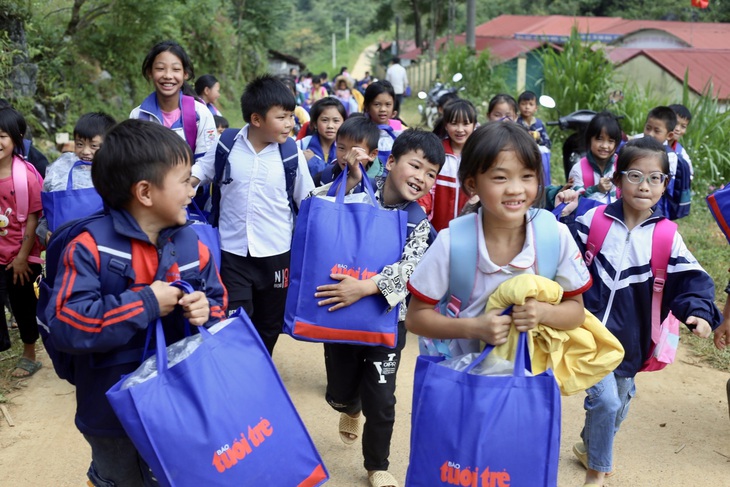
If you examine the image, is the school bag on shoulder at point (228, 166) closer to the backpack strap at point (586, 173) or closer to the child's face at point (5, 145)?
the child's face at point (5, 145)

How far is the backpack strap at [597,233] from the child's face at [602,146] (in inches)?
67.7

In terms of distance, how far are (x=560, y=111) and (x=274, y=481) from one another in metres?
11.1

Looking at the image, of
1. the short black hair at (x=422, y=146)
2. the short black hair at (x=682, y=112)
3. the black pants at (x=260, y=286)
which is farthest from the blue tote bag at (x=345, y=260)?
the short black hair at (x=682, y=112)

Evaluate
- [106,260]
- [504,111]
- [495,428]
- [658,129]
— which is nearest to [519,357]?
[495,428]

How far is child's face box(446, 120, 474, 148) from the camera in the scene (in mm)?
4852

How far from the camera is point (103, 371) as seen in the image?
2303mm

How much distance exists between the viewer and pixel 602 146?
4.84 m

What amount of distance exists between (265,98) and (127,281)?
180 centimetres

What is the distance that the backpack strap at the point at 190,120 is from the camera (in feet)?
14.5

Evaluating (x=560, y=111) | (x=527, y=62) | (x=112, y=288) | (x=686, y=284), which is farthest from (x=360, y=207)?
(x=527, y=62)

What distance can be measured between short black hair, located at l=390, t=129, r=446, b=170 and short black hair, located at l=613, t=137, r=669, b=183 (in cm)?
84

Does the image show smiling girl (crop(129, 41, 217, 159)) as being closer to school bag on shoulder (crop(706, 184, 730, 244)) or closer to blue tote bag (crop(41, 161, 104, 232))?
blue tote bag (crop(41, 161, 104, 232))

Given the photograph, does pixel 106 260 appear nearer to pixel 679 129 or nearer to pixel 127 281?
pixel 127 281

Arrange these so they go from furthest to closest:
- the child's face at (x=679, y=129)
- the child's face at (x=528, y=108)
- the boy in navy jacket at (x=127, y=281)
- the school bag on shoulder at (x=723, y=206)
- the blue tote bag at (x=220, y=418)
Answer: the child's face at (x=528, y=108)
the child's face at (x=679, y=129)
the school bag on shoulder at (x=723, y=206)
the boy in navy jacket at (x=127, y=281)
the blue tote bag at (x=220, y=418)
